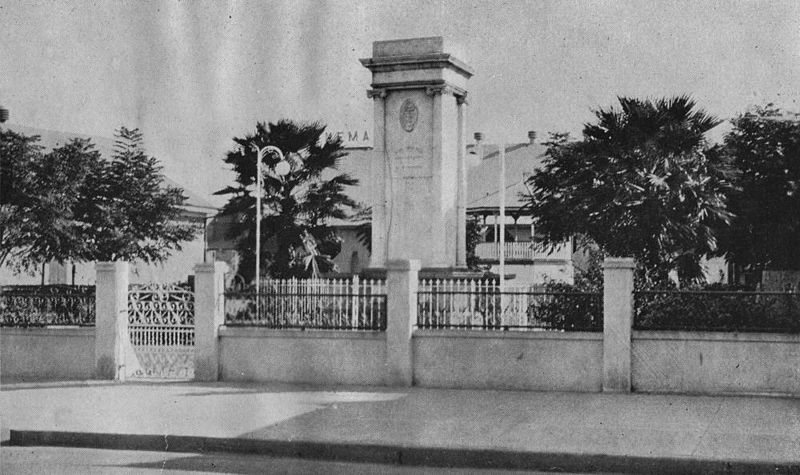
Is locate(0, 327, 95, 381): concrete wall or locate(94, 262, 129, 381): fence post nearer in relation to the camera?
locate(94, 262, 129, 381): fence post

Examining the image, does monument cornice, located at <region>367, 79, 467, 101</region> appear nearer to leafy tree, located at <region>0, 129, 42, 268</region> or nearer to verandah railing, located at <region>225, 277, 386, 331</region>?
verandah railing, located at <region>225, 277, 386, 331</region>

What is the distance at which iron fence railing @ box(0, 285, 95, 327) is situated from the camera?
1536cm

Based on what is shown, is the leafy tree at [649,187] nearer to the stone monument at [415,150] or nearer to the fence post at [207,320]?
the stone monument at [415,150]

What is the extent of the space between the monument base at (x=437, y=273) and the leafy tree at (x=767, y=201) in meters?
4.99

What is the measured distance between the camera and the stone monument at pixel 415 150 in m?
18.2

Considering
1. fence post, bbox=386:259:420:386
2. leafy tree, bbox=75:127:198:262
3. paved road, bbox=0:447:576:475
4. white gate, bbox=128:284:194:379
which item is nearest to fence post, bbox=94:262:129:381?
white gate, bbox=128:284:194:379

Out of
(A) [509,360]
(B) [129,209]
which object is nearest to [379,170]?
(A) [509,360]

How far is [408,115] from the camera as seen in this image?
18.4m

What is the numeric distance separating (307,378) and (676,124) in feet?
28.6

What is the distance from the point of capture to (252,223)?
2919cm

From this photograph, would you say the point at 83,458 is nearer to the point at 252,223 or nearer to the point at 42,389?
the point at 42,389

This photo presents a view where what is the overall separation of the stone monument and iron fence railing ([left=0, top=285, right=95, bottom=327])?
18.3ft

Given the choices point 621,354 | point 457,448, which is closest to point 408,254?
point 621,354

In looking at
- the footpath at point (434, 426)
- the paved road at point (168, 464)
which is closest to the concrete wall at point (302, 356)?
the footpath at point (434, 426)
